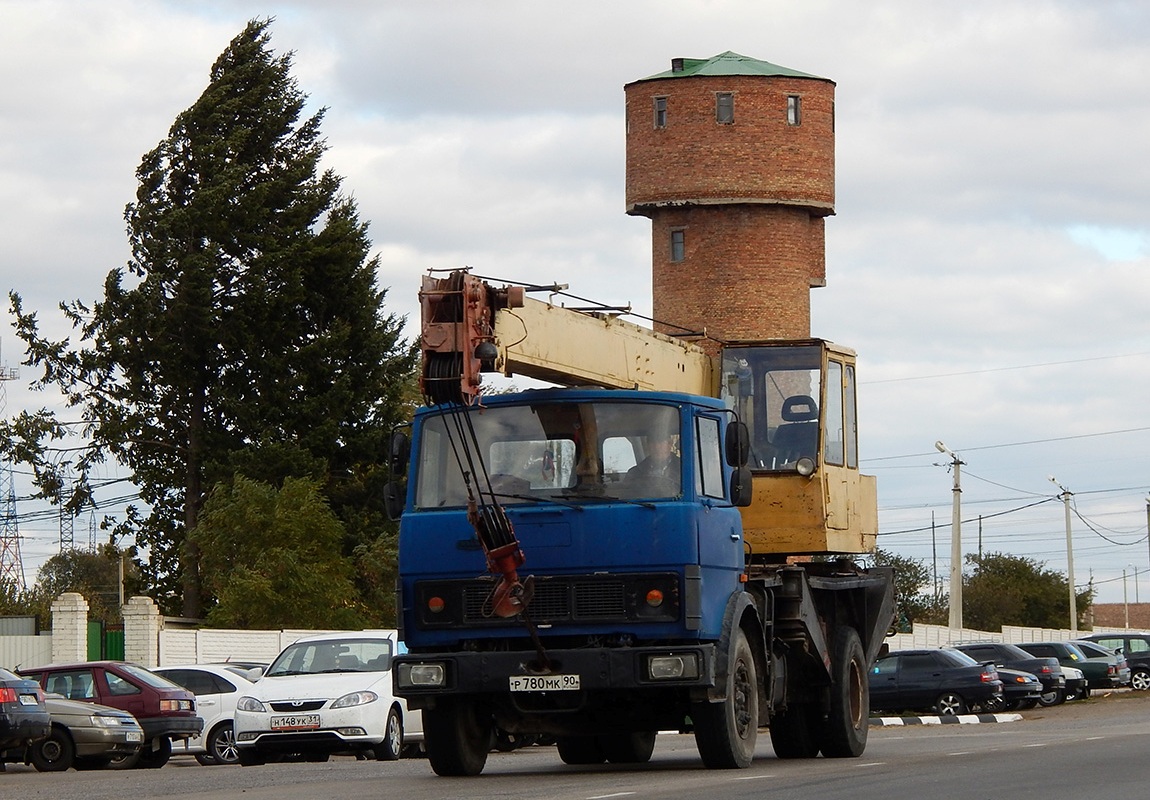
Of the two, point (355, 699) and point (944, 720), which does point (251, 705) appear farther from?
point (944, 720)

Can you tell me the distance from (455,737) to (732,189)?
39523mm

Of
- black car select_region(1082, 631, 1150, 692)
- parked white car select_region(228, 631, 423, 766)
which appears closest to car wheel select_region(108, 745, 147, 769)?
parked white car select_region(228, 631, 423, 766)

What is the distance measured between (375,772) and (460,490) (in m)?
4.67

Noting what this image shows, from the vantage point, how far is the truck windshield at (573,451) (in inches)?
604

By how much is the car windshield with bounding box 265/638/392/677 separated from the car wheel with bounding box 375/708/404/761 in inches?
28.5

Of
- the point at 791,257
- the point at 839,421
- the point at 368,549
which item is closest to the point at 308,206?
the point at 368,549

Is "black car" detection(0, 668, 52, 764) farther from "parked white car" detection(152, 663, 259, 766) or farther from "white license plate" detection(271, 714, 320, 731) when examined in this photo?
"parked white car" detection(152, 663, 259, 766)

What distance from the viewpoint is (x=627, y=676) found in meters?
15.1

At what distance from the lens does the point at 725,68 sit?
184ft

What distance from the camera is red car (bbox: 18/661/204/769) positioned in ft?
84.5

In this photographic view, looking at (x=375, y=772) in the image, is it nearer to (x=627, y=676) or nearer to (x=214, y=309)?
(x=627, y=676)

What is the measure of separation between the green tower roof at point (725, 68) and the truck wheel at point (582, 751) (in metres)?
38.7

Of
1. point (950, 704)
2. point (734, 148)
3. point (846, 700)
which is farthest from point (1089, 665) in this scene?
point (846, 700)

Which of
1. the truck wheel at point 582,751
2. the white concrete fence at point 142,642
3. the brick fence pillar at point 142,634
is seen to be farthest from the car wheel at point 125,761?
the brick fence pillar at point 142,634
